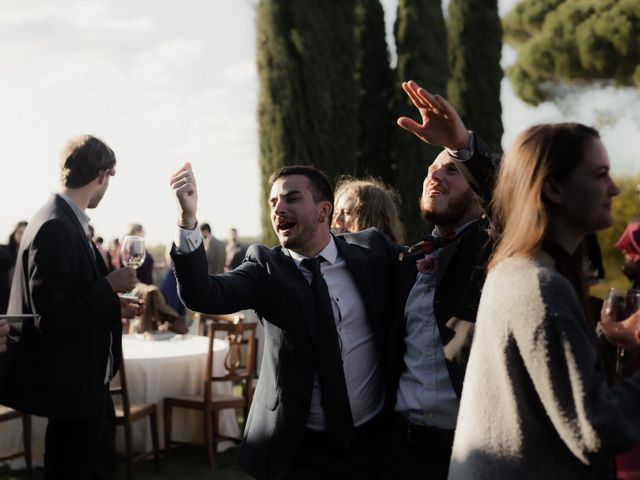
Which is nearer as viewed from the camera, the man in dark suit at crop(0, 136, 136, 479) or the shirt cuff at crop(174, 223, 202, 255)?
the shirt cuff at crop(174, 223, 202, 255)

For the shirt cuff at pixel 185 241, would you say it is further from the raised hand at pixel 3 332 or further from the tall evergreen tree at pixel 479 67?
the tall evergreen tree at pixel 479 67

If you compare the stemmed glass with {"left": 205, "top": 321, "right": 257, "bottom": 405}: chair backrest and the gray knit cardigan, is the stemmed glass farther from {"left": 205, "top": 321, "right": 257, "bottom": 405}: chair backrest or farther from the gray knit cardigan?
the gray knit cardigan

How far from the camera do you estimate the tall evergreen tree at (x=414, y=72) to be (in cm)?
1673

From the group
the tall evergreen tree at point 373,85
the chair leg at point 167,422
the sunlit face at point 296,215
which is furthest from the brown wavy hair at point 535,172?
the tall evergreen tree at point 373,85

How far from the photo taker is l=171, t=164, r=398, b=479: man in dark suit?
8.59 ft

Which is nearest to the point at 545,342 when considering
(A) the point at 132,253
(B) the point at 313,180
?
(B) the point at 313,180

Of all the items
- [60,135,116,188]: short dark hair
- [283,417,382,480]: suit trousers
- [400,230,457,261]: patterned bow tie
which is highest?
[60,135,116,188]: short dark hair

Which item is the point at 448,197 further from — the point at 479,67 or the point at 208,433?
the point at 479,67

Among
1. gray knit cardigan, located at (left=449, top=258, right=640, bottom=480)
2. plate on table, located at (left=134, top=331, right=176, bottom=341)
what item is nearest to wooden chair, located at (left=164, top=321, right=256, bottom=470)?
plate on table, located at (left=134, top=331, right=176, bottom=341)

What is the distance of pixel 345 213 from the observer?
393 cm

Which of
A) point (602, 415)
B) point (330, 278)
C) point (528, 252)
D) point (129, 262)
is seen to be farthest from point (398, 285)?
point (129, 262)

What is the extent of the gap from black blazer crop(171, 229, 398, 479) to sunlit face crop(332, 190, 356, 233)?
1039mm

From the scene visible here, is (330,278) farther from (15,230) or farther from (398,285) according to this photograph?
(15,230)

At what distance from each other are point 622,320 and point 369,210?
1924 mm
